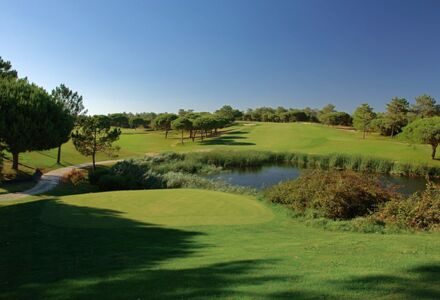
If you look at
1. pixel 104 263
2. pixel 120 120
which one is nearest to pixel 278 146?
pixel 104 263

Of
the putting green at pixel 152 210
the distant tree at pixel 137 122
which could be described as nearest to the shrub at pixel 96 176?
the putting green at pixel 152 210

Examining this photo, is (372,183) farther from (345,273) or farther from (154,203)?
(345,273)

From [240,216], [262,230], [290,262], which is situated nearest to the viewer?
[290,262]

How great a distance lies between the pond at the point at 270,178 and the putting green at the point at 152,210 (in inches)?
556

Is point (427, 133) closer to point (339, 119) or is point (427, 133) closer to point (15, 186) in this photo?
point (15, 186)

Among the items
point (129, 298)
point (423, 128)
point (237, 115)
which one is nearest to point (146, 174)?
point (129, 298)

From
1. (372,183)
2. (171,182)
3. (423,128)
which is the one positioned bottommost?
(171,182)

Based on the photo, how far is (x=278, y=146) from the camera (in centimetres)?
Result: 5803

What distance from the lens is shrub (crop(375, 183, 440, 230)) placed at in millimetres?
12617

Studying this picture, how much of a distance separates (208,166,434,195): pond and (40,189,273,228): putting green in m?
14.1

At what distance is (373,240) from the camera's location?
8773 mm

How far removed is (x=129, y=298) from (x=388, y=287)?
144 inches

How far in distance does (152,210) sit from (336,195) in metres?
7.88

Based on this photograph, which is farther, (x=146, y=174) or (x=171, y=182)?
(x=146, y=174)
